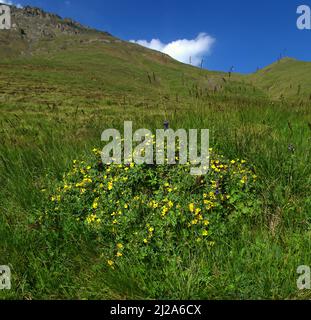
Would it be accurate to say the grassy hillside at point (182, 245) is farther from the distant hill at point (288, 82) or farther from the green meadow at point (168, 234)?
the distant hill at point (288, 82)

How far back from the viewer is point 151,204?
388 cm

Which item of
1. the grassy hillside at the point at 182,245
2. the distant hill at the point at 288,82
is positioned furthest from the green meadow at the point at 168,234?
the distant hill at the point at 288,82

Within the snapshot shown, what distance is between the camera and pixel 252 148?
4805 mm

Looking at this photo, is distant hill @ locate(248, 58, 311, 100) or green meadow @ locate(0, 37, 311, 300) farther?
distant hill @ locate(248, 58, 311, 100)

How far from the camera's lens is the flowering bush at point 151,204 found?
3523 millimetres

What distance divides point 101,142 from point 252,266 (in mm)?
3300

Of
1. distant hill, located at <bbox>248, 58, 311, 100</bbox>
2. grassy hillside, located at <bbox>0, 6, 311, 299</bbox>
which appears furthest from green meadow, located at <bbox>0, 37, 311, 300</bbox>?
distant hill, located at <bbox>248, 58, 311, 100</bbox>

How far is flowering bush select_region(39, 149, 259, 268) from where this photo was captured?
139 inches

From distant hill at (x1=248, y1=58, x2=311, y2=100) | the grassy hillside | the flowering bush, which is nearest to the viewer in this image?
the grassy hillside

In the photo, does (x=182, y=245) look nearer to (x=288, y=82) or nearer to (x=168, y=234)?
(x=168, y=234)

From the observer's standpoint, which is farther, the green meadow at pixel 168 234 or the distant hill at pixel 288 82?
the distant hill at pixel 288 82

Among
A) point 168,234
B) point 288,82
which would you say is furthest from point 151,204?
point 288,82

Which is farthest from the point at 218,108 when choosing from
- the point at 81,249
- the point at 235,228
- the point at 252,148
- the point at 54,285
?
the point at 54,285

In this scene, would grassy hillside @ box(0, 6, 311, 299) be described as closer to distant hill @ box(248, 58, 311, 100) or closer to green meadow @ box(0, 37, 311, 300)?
green meadow @ box(0, 37, 311, 300)
